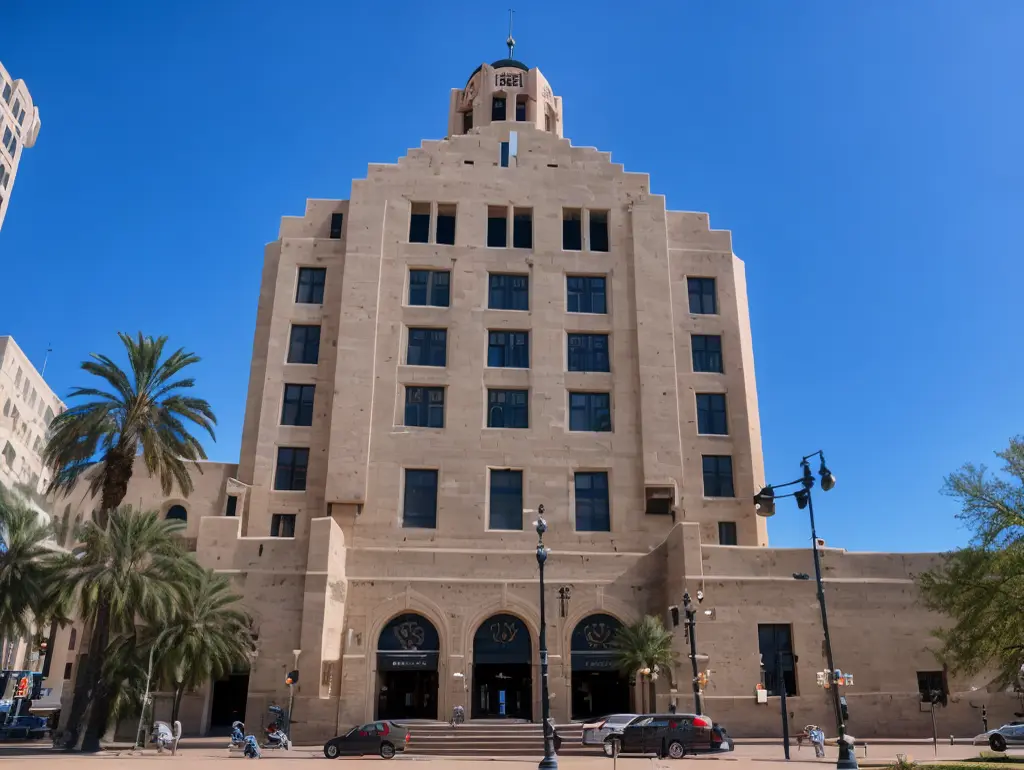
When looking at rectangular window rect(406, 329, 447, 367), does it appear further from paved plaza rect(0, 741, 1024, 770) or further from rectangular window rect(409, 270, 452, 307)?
paved plaza rect(0, 741, 1024, 770)

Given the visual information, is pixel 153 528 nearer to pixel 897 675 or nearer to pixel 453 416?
pixel 453 416

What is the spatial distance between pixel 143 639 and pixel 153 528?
5.46m

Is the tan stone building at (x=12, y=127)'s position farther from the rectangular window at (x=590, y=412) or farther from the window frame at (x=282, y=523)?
the rectangular window at (x=590, y=412)

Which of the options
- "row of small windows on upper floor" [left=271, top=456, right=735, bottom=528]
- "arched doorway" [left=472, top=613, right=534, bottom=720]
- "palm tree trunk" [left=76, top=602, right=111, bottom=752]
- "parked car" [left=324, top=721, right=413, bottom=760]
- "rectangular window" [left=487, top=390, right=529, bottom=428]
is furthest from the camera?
"rectangular window" [left=487, top=390, right=529, bottom=428]

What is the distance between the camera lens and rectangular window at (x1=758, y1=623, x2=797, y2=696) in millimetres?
40344

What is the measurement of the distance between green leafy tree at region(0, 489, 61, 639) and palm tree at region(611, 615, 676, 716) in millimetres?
24539

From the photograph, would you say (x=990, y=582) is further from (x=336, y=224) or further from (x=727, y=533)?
(x=336, y=224)

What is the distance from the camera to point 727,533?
4859cm

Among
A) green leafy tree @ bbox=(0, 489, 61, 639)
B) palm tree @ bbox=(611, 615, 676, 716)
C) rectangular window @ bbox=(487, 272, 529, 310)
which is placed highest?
rectangular window @ bbox=(487, 272, 529, 310)

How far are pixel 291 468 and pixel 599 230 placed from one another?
967 inches

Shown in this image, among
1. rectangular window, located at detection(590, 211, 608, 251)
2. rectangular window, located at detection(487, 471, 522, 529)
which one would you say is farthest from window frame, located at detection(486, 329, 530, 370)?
rectangular window, located at detection(590, 211, 608, 251)

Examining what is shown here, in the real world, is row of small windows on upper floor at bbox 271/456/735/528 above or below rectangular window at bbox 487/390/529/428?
below

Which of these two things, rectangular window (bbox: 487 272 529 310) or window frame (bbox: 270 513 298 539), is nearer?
window frame (bbox: 270 513 298 539)

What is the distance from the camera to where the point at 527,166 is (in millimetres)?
55062
